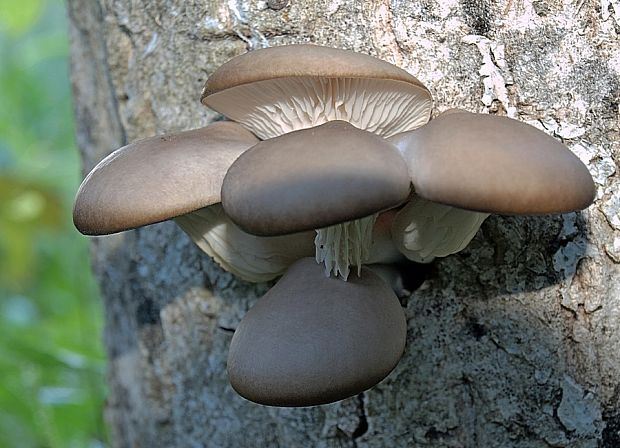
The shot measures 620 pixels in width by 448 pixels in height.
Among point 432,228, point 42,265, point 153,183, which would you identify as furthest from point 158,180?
point 42,265

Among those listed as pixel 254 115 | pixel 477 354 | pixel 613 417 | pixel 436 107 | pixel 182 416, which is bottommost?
pixel 182 416

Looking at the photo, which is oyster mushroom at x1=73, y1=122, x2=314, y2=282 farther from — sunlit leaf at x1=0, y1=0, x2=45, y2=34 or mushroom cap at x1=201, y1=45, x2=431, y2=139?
sunlit leaf at x1=0, y1=0, x2=45, y2=34

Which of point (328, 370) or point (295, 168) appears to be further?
point (328, 370)

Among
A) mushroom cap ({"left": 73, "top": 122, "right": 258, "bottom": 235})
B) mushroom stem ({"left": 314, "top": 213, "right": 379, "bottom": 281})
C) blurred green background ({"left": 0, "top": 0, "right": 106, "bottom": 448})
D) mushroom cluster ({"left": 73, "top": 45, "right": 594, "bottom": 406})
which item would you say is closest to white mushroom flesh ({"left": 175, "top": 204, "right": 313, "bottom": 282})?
mushroom cluster ({"left": 73, "top": 45, "right": 594, "bottom": 406})

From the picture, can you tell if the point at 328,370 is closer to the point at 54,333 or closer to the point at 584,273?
the point at 584,273

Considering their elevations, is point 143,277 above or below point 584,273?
below

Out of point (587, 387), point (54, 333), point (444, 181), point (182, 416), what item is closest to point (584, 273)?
point (587, 387)

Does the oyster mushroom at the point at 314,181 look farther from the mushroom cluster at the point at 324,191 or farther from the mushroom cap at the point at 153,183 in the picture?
the mushroom cap at the point at 153,183
